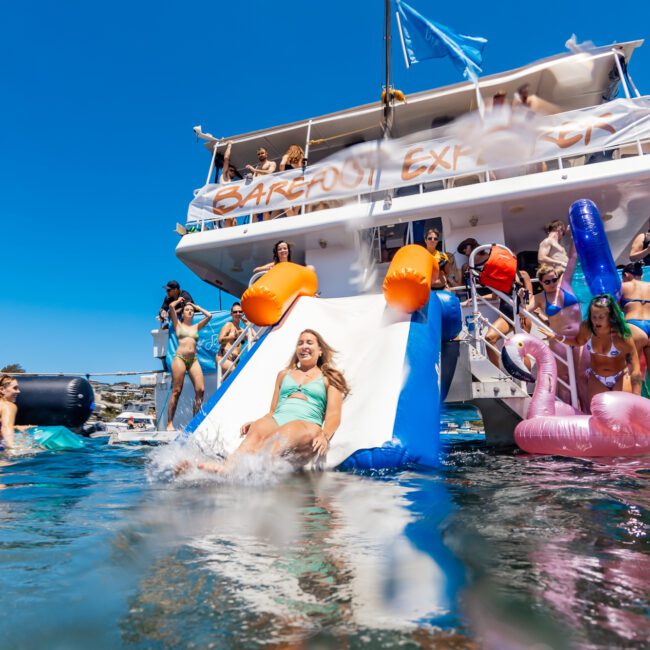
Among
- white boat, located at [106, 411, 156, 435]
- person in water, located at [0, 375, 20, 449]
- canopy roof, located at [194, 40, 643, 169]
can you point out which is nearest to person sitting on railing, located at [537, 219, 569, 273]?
canopy roof, located at [194, 40, 643, 169]

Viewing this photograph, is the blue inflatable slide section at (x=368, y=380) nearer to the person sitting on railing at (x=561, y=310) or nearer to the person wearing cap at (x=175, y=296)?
the person sitting on railing at (x=561, y=310)

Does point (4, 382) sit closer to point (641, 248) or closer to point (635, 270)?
point (635, 270)

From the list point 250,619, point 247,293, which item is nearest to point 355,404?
point 247,293

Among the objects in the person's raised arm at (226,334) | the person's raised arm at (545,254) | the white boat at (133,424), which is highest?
the person's raised arm at (545,254)

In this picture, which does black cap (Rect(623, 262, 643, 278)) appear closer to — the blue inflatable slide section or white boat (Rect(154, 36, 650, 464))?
white boat (Rect(154, 36, 650, 464))

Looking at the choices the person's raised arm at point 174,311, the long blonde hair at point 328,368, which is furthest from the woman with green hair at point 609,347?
the person's raised arm at point 174,311

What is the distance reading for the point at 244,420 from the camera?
376 cm

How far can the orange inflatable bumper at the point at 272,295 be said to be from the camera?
4703 millimetres

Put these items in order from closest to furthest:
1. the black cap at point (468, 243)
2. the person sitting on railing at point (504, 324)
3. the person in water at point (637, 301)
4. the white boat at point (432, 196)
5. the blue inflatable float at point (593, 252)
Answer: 1. the person in water at point (637, 301)
2. the blue inflatable float at point (593, 252)
3. the white boat at point (432, 196)
4. the person sitting on railing at point (504, 324)
5. the black cap at point (468, 243)

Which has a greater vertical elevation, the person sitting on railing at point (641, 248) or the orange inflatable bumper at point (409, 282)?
the person sitting on railing at point (641, 248)

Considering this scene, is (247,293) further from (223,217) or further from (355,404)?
(223,217)

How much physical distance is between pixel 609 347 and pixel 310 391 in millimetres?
2721

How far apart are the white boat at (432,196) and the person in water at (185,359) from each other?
1099mm

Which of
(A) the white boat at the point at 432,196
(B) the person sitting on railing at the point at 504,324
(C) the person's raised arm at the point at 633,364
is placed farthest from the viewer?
(B) the person sitting on railing at the point at 504,324
